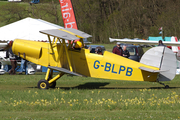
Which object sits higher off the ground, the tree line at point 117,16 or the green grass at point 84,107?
the tree line at point 117,16

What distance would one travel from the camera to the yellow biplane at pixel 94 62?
998 centimetres

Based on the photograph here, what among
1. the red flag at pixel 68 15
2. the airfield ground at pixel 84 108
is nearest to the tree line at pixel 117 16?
the red flag at pixel 68 15

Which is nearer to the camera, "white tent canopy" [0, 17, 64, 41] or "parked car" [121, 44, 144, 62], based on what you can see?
"parked car" [121, 44, 144, 62]

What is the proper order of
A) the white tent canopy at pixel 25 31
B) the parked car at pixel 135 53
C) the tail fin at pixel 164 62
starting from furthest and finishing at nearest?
the white tent canopy at pixel 25 31, the parked car at pixel 135 53, the tail fin at pixel 164 62

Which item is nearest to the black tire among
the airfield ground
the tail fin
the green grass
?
the airfield ground

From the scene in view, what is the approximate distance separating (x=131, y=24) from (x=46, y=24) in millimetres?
39302

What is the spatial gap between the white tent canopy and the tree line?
32060mm

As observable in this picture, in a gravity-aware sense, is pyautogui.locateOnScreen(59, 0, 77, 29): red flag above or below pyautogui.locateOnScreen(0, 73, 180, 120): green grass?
above

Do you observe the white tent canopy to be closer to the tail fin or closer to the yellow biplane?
the yellow biplane

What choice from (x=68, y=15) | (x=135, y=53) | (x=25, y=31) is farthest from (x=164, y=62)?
(x=25, y=31)

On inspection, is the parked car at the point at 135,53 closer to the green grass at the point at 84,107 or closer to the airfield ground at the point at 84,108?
the green grass at the point at 84,107

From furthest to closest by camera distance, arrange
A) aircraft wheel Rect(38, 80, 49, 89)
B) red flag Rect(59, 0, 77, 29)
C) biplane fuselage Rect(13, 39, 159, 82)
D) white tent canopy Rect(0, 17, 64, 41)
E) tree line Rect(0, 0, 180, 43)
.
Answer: tree line Rect(0, 0, 180, 43) < white tent canopy Rect(0, 17, 64, 41) < red flag Rect(59, 0, 77, 29) < aircraft wheel Rect(38, 80, 49, 89) < biplane fuselage Rect(13, 39, 159, 82)

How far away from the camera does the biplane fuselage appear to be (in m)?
10.1

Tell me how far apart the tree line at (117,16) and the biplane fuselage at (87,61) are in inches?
1697
